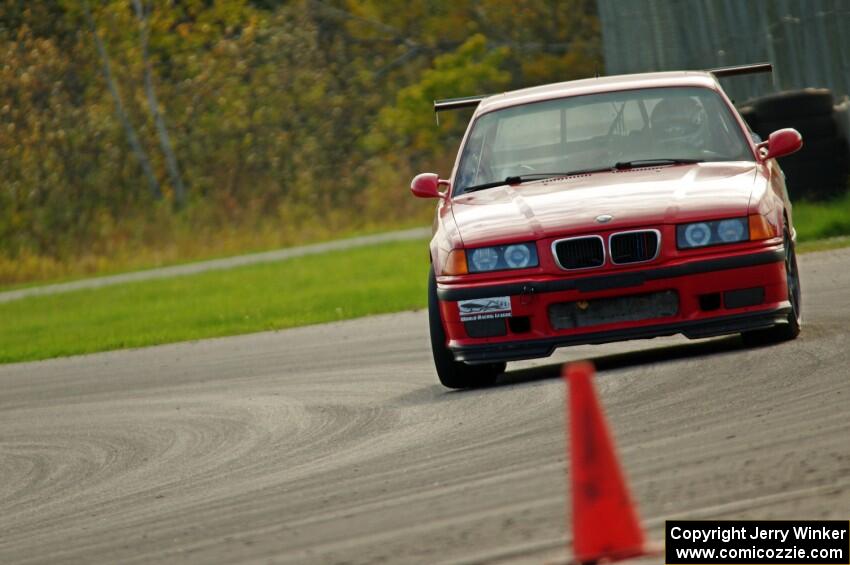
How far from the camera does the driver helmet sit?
32.3ft

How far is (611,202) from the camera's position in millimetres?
8852

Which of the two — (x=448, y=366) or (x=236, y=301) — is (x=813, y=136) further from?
(x=448, y=366)

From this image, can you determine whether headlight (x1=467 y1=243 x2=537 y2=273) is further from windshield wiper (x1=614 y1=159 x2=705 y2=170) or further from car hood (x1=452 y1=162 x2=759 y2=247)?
windshield wiper (x1=614 y1=159 x2=705 y2=170)

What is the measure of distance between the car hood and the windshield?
23cm

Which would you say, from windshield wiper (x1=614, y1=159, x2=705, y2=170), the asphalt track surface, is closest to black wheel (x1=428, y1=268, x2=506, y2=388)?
the asphalt track surface

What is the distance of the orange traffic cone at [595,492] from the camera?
4734 mm

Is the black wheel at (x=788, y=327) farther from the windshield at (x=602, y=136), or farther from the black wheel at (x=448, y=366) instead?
the black wheel at (x=448, y=366)

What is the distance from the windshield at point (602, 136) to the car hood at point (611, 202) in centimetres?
23

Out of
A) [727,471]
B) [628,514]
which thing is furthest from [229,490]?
[628,514]

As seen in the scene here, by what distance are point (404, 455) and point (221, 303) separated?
43.8 feet

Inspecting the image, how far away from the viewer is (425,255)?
23.5 m

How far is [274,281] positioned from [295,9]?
17.8 meters

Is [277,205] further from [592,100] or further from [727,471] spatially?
[727,471]

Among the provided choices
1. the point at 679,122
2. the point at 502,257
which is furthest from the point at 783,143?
the point at 502,257
